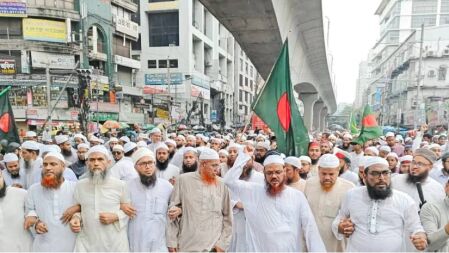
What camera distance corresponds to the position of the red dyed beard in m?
3.24

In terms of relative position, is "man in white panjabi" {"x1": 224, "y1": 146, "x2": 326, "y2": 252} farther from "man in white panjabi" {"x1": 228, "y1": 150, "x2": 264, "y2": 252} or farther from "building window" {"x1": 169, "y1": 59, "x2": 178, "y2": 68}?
"building window" {"x1": 169, "y1": 59, "x2": 178, "y2": 68}

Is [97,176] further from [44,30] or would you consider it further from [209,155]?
[44,30]

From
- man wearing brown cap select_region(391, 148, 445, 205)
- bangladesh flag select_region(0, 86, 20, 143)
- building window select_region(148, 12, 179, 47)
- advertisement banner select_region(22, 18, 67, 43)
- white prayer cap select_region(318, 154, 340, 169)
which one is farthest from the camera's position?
building window select_region(148, 12, 179, 47)

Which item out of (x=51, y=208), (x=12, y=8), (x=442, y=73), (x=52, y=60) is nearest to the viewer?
(x=51, y=208)

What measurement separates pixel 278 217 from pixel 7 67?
27.0 metres

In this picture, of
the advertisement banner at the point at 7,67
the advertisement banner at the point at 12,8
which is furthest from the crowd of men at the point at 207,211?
the advertisement banner at the point at 12,8

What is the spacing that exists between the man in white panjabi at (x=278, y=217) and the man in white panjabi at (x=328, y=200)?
0.55 m

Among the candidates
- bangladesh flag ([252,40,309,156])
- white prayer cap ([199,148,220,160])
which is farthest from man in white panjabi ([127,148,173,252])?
bangladesh flag ([252,40,309,156])

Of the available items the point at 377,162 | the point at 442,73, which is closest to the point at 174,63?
the point at 442,73

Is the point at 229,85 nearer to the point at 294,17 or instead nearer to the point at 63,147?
the point at 294,17

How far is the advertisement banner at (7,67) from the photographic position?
966 inches

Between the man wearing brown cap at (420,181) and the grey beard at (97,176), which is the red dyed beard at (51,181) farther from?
the man wearing brown cap at (420,181)

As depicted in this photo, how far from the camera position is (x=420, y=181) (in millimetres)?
3912

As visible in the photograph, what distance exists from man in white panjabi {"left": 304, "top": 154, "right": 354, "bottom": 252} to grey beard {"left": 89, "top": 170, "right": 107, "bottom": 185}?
211 centimetres
